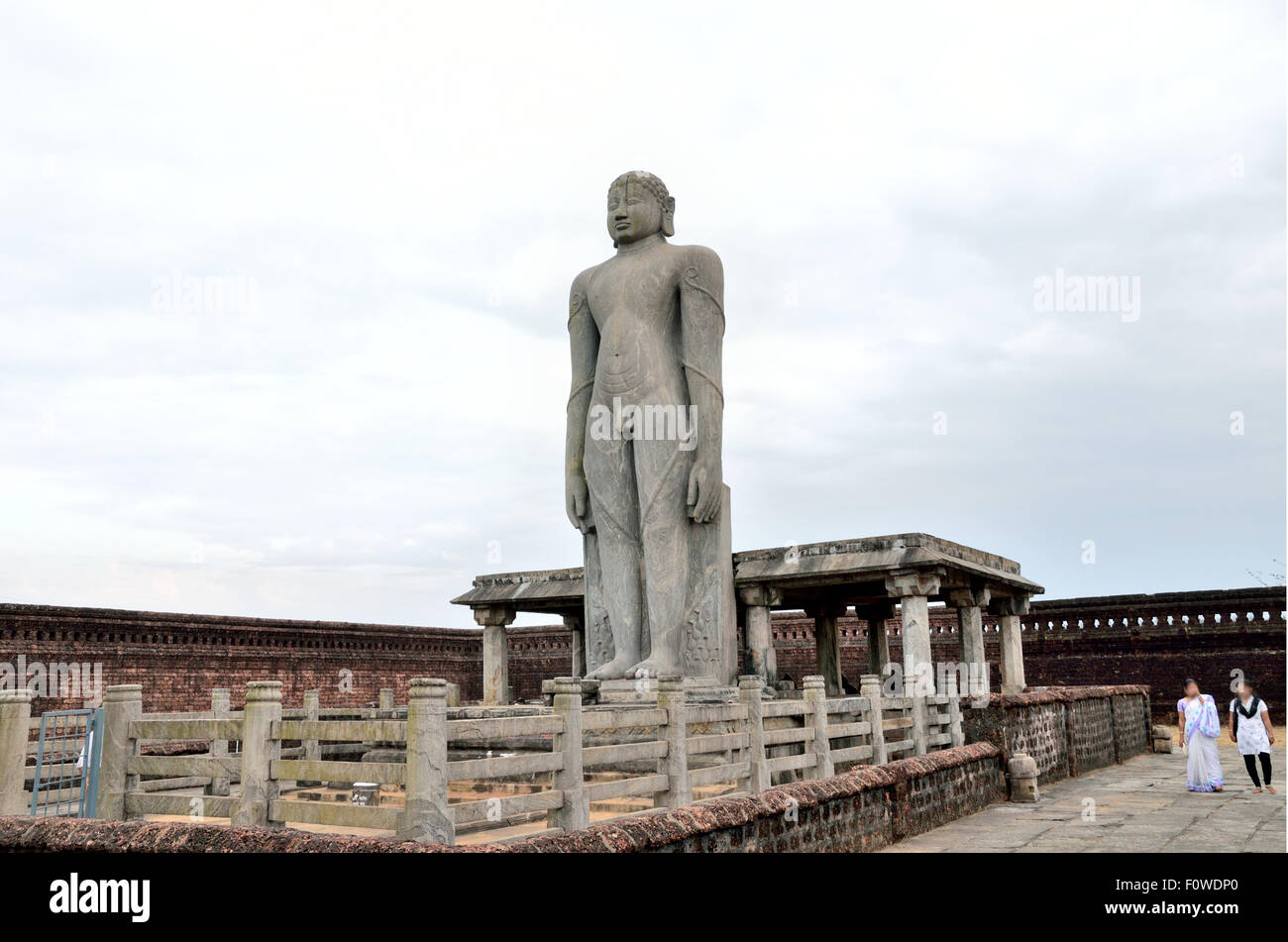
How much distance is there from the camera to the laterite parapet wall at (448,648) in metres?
14.9

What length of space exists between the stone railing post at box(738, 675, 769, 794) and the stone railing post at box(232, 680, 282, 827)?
320cm

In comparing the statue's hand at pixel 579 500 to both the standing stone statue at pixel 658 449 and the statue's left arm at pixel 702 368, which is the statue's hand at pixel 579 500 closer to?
the standing stone statue at pixel 658 449

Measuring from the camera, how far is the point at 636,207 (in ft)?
34.1

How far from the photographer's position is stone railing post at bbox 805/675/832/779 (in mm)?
7961

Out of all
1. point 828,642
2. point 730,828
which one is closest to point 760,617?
point 828,642

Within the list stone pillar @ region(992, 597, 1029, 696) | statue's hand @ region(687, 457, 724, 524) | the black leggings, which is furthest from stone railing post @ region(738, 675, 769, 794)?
stone pillar @ region(992, 597, 1029, 696)

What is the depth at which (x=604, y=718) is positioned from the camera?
19.3ft

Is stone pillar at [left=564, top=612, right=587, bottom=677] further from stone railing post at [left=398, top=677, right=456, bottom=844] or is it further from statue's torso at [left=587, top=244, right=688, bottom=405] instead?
stone railing post at [left=398, top=677, right=456, bottom=844]

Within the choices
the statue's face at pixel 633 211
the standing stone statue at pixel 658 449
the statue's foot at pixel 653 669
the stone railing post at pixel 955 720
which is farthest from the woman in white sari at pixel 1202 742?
the statue's face at pixel 633 211

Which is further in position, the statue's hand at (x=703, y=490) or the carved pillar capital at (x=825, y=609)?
the carved pillar capital at (x=825, y=609)

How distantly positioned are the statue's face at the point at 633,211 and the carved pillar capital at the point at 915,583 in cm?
473

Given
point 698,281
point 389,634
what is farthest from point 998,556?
point 389,634

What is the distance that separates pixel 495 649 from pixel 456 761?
8723 millimetres
